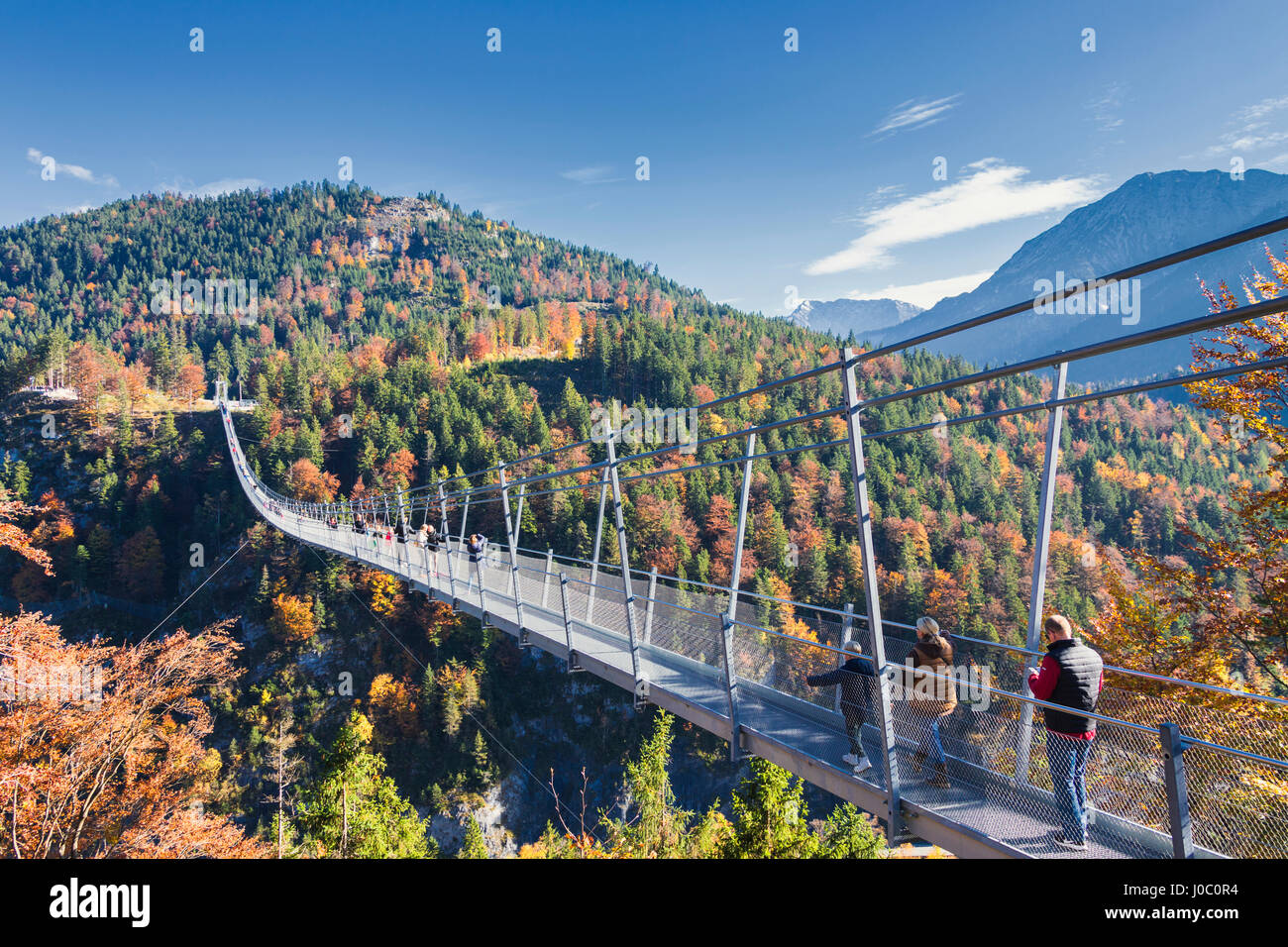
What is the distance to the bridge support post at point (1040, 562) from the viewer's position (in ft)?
10.5

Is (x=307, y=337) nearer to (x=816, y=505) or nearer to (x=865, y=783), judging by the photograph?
(x=816, y=505)

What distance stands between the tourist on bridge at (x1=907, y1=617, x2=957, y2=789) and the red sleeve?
0.36 meters

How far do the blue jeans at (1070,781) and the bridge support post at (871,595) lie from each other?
70 centimetres

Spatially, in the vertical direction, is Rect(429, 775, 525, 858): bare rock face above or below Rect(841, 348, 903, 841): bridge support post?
below

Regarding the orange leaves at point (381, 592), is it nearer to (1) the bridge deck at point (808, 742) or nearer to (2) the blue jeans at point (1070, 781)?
(1) the bridge deck at point (808, 742)

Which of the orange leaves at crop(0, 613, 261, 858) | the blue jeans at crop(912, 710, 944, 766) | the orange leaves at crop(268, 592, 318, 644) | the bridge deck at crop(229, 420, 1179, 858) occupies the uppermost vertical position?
the blue jeans at crop(912, 710, 944, 766)

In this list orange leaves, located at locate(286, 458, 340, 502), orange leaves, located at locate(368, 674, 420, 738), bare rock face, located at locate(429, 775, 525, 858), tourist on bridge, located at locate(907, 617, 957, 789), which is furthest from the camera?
orange leaves, located at locate(286, 458, 340, 502)

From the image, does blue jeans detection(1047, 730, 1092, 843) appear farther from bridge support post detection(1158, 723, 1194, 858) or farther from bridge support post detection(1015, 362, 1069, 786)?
bridge support post detection(1158, 723, 1194, 858)

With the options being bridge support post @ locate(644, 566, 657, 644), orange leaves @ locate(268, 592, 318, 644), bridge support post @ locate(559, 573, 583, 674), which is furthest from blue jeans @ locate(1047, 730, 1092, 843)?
orange leaves @ locate(268, 592, 318, 644)

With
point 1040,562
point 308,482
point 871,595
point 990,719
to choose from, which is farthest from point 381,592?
point 1040,562

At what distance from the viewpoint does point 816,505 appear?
1912 inches

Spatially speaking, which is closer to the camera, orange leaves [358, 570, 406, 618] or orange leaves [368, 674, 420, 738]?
orange leaves [368, 674, 420, 738]

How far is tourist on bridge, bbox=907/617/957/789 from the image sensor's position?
11.0 ft
